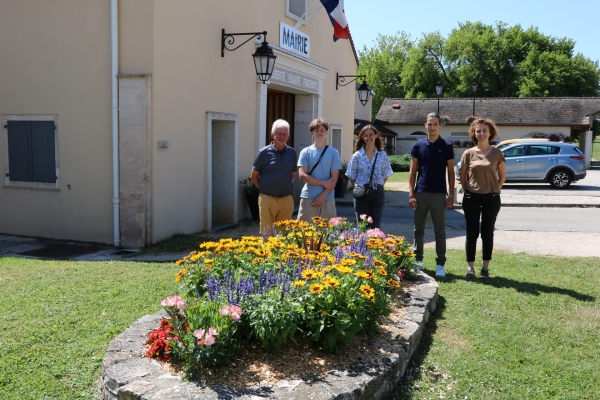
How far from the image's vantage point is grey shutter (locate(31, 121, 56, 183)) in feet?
30.9

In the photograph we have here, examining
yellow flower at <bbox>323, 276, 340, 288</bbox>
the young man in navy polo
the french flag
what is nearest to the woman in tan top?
the young man in navy polo

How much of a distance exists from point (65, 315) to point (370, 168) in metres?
3.42

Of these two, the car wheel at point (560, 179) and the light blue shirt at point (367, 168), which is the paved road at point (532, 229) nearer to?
the light blue shirt at point (367, 168)

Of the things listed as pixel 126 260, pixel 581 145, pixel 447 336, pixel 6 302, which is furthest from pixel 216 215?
pixel 581 145

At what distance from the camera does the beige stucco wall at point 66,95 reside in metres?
8.95

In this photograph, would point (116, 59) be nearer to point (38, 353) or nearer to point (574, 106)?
point (38, 353)

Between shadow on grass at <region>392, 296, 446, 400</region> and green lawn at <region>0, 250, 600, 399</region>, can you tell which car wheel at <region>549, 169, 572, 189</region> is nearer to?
green lawn at <region>0, 250, 600, 399</region>

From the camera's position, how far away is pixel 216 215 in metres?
11.3

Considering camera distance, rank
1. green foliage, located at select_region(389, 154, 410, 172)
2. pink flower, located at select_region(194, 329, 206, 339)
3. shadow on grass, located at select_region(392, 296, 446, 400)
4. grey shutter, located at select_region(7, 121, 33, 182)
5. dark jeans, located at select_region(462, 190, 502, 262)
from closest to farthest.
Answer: pink flower, located at select_region(194, 329, 206, 339), shadow on grass, located at select_region(392, 296, 446, 400), dark jeans, located at select_region(462, 190, 502, 262), grey shutter, located at select_region(7, 121, 33, 182), green foliage, located at select_region(389, 154, 410, 172)

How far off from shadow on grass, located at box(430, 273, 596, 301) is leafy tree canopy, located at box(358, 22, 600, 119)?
50.1 m

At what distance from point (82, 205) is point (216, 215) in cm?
272

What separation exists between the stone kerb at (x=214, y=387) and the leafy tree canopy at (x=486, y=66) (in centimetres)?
5346

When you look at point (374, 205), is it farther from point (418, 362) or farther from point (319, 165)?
point (418, 362)

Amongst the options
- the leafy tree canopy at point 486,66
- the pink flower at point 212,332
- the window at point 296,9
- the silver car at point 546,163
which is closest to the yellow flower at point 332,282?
the pink flower at point 212,332
